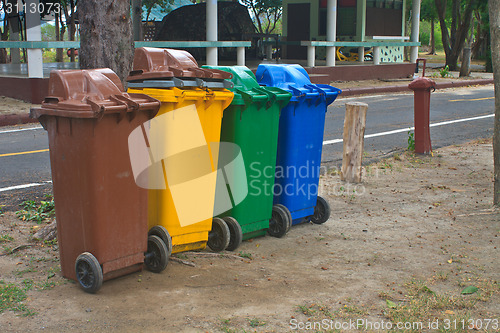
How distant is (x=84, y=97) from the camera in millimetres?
3887

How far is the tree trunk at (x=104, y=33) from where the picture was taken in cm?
520

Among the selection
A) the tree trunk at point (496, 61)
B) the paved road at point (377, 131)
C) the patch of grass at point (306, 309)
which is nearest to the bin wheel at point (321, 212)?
the tree trunk at point (496, 61)

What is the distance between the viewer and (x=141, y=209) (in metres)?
4.17

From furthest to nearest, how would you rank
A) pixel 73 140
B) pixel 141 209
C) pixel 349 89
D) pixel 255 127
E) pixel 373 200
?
pixel 349 89
pixel 373 200
pixel 255 127
pixel 141 209
pixel 73 140

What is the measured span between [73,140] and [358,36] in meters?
21.9

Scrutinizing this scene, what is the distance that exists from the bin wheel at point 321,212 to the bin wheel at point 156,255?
192 centimetres

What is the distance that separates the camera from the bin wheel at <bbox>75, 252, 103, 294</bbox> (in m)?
3.88

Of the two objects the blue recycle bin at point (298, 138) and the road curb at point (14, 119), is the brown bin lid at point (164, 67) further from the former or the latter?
the road curb at point (14, 119)

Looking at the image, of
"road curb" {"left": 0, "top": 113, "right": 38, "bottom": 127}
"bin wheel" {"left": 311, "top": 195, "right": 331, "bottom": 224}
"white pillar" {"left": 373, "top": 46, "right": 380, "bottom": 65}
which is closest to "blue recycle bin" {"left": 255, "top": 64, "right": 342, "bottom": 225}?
"bin wheel" {"left": 311, "top": 195, "right": 331, "bottom": 224}

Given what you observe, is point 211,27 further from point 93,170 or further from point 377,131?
point 93,170

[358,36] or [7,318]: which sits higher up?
[358,36]

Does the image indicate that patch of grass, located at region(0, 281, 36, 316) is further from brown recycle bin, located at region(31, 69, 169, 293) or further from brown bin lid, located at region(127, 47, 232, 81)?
brown bin lid, located at region(127, 47, 232, 81)

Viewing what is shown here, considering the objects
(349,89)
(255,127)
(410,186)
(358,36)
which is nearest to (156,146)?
(255,127)

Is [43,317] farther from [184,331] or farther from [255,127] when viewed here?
[255,127]
